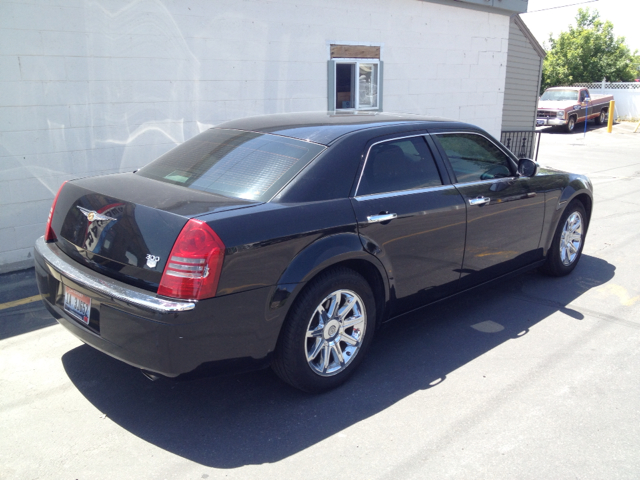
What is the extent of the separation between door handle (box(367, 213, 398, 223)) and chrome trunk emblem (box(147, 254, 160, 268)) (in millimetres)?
1352

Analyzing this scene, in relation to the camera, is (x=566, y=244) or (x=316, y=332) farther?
(x=566, y=244)

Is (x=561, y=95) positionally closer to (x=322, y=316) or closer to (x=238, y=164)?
(x=238, y=164)

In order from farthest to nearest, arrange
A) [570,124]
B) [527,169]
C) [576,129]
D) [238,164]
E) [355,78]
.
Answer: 1. [576,129]
2. [570,124]
3. [355,78]
4. [527,169]
5. [238,164]

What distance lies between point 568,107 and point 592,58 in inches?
484

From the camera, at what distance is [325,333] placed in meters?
3.41

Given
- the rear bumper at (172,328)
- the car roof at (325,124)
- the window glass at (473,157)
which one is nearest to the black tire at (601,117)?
the window glass at (473,157)

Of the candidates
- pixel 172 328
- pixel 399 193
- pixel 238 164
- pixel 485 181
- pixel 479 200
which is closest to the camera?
pixel 172 328

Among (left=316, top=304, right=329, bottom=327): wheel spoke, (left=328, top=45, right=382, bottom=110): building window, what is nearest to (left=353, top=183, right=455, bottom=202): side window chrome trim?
(left=316, top=304, right=329, bottom=327): wheel spoke

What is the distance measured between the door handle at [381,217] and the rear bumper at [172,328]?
2.95 ft

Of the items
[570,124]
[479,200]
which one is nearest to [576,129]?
[570,124]

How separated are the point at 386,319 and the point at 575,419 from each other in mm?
1305

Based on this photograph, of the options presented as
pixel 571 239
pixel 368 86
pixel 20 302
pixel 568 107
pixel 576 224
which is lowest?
pixel 20 302

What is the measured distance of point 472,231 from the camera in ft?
14.1

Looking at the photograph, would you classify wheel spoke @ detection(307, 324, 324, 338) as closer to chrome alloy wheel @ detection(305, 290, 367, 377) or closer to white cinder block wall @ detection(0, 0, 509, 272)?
chrome alloy wheel @ detection(305, 290, 367, 377)
